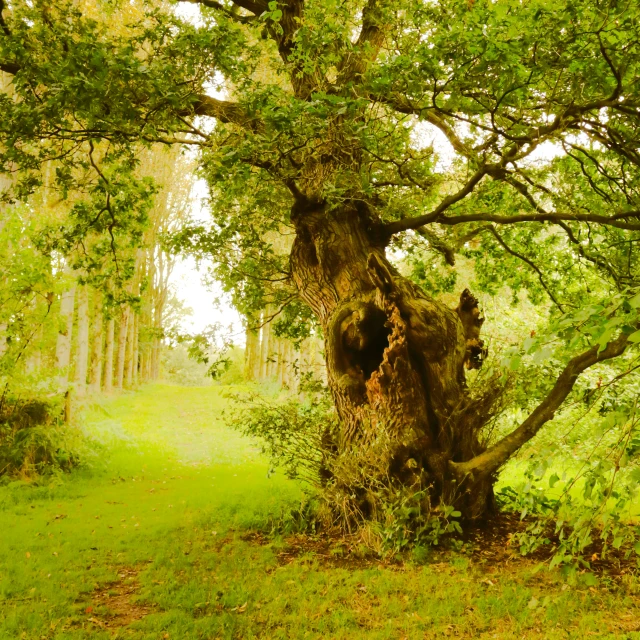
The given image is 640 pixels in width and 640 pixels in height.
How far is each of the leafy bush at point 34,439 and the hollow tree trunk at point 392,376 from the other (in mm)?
6625

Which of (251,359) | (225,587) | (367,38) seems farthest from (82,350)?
(225,587)

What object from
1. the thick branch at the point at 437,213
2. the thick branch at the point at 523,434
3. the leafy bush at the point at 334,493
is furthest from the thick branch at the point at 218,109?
the thick branch at the point at 523,434

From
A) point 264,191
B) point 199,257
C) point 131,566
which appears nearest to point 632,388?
point 264,191

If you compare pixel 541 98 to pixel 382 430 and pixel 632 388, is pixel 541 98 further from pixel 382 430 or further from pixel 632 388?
pixel 632 388

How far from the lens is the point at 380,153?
7.07m

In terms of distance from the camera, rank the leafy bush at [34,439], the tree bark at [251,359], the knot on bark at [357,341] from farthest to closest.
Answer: the tree bark at [251,359] → the leafy bush at [34,439] → the knot on bark at [357,341]

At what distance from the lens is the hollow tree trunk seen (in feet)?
22.8

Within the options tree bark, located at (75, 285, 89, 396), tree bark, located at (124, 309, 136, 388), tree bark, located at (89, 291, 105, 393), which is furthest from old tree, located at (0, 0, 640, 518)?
tree bark, located at (124, 309, 136, 388)

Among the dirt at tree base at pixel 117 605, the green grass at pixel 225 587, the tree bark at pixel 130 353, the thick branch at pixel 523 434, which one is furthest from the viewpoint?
the tree bark at pixel 130 353

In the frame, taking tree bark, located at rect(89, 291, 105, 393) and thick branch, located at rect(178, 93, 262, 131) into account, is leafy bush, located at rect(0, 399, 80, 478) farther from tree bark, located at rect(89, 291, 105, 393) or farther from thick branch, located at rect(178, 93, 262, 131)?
tree bark, located at rect(89, 291, 105, 393)

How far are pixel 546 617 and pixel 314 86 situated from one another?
22.6 feet

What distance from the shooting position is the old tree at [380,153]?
5.38 meters

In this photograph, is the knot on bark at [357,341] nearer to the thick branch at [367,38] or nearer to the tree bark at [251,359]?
the thick branch at [367,38]

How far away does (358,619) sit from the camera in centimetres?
495
